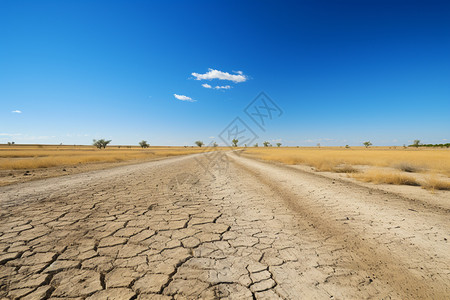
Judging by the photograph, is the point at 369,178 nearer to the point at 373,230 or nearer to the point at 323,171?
the point at 323,171

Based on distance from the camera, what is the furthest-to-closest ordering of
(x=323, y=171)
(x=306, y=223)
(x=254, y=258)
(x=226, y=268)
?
(x=323, y=171)
(x=306, y=223)
(x=254, y=258)
(x=226, y=268)

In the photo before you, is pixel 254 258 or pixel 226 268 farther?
pixel 254 258

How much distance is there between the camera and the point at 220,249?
2391 mm

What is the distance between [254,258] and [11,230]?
364 cm

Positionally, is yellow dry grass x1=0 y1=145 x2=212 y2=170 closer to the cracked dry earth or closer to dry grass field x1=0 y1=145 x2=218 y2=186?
dry grass field x1=0 y1=145 x2=218 y2=186

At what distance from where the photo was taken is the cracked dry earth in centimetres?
170

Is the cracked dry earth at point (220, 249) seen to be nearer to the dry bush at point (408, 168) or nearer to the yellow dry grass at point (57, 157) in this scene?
the dry bush at point (408, 168)

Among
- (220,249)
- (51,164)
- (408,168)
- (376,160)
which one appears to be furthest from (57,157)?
(376,160)

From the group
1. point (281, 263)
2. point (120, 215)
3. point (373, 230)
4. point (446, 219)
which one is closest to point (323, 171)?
point (446, 219)

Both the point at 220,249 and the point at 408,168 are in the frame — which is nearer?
the point at 220,249

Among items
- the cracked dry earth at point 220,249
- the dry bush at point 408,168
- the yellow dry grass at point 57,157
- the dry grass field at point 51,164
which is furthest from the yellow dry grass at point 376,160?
the yellow dry grass at point 57,157

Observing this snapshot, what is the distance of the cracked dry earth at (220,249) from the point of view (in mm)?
1695

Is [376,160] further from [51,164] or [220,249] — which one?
[51,164]

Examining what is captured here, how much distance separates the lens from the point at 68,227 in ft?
9.45
